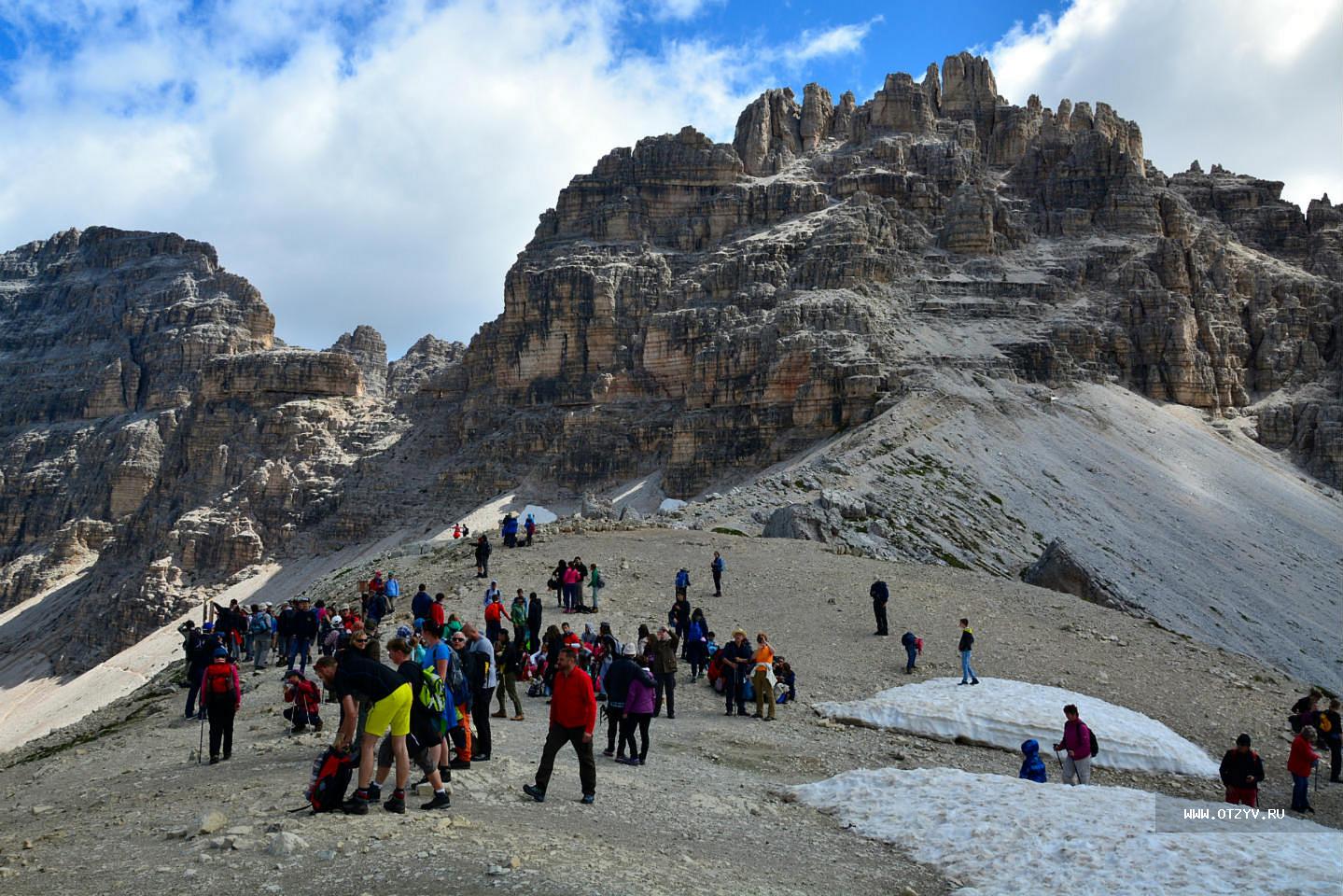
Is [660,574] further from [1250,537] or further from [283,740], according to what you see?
[1250,537]

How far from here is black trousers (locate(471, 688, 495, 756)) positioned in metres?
13.3

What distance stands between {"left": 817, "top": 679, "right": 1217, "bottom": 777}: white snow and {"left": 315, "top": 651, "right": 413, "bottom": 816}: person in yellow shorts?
430 inches

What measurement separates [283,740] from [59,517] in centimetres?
12395

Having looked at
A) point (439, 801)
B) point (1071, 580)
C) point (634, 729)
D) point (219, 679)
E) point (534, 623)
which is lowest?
point (439, 801)

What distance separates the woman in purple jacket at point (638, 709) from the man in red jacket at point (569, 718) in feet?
7.09

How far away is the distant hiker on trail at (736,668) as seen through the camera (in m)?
19.6

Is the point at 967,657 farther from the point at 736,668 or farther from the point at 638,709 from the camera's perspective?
the point at 638,709

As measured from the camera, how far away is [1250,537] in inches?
2579

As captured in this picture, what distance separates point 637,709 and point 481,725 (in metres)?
2.05

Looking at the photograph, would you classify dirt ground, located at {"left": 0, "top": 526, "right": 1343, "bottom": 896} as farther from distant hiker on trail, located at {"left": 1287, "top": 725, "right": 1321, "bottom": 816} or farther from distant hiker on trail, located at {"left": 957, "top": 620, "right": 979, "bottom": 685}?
distant hiker on trail, located at {"left": 957, "top": 620, "right": 979, "bottom": 685}

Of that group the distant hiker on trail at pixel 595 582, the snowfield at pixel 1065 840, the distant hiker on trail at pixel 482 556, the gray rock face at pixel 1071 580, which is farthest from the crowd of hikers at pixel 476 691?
the gray rock face at pixel 1071 580

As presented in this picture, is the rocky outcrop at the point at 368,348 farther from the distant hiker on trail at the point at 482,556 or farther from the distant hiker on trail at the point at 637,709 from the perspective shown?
the distant hiker on trail at the point at 637,709

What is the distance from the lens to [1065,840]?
11.2 m

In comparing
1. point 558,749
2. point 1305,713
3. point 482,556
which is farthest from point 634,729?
point 482,556
